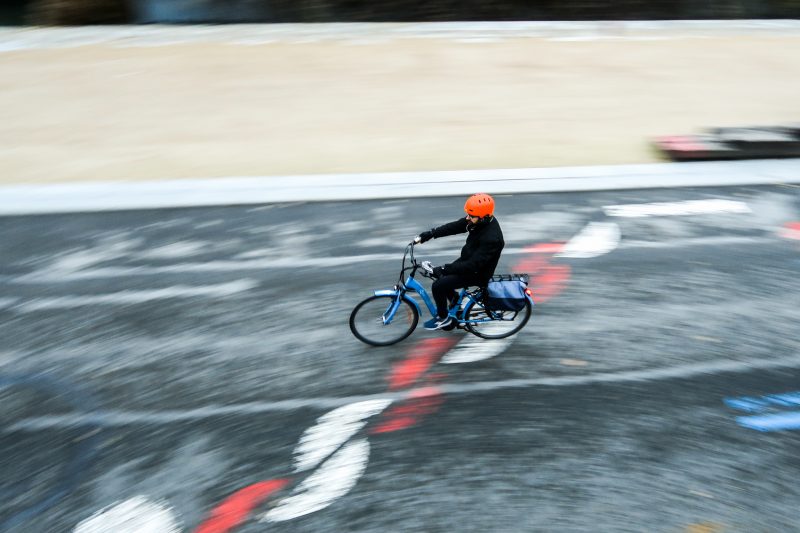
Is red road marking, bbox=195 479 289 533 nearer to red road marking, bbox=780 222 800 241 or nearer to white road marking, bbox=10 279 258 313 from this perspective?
white road marking, bbox=10 279 258 313

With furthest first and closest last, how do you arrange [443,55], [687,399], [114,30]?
→ [114,30] < [443,55] < [687,399]

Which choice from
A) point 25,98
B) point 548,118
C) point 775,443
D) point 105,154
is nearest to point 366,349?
point 775,443

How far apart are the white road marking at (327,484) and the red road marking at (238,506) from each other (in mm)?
153

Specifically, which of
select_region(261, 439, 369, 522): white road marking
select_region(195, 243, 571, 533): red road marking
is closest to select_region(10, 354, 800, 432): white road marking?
select_region(195, 243, 571, 533): red road marking

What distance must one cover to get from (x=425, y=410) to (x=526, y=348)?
1.54 m

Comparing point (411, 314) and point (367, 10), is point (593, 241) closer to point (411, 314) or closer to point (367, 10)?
point (411, 314)

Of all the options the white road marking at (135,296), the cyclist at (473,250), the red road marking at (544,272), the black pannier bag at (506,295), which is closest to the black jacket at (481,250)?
the cyclist at (473,250)

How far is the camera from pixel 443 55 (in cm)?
1745

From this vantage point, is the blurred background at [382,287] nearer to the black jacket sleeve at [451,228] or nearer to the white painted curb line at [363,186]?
the white painted curb line at [363,186]

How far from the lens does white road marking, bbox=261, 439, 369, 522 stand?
17.5 feet

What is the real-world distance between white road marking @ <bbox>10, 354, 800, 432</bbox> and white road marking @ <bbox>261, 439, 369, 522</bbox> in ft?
2.23

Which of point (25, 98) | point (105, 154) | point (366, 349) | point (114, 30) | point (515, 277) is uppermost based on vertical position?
point (114, 30)

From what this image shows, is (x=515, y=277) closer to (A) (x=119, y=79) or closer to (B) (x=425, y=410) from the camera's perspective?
(B) (x=425, y=410)

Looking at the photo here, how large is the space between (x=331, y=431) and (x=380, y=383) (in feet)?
2.70
